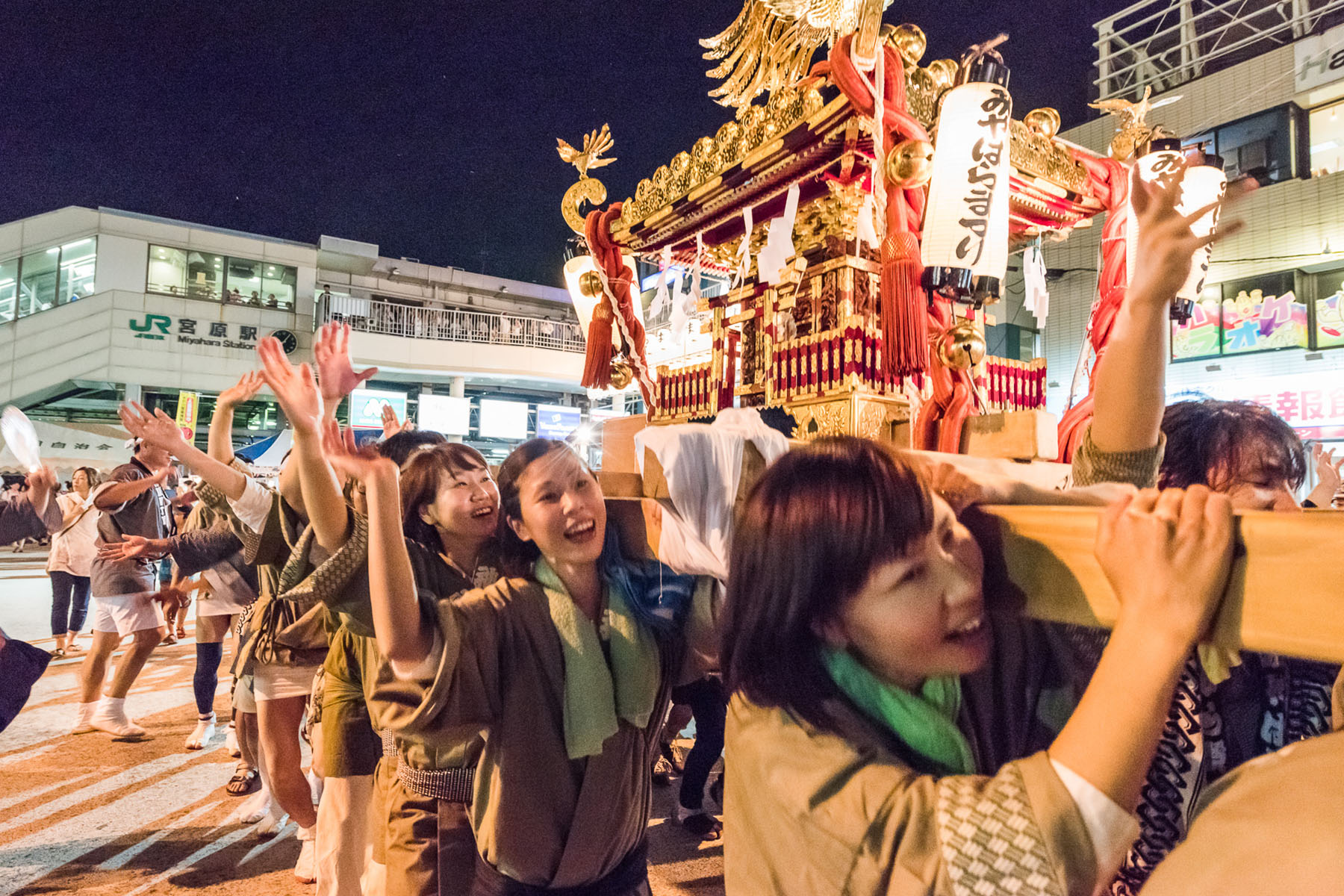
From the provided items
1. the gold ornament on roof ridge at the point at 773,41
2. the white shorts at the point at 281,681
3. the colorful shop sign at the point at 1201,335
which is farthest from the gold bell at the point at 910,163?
the colorful shop sign at the point at 1201,335

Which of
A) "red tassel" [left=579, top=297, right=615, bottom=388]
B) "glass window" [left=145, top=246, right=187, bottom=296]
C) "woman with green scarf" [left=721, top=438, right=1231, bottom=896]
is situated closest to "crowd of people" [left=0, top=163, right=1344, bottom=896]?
"woman with green scarf" [left=721, top=438, right=1231, bottom=896]

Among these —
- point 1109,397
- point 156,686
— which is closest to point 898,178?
point 1109,397

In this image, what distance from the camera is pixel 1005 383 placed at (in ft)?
19.4

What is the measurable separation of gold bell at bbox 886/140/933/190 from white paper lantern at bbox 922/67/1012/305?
0.55 ft

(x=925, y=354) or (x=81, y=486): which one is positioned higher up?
(x=925, y=354)

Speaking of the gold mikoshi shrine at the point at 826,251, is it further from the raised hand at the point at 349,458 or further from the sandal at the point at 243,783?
the sandal at the point at 243,783

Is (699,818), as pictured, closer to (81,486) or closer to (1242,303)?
(81,486)

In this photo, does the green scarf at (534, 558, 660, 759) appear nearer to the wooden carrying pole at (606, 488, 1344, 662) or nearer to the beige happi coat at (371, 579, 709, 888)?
the beige happi coat at (371, 579, 709, 888)

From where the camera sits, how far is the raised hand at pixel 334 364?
1874 millimetres

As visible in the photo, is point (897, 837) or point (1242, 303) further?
point (1242, 303)

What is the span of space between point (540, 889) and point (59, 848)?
3.34 meters

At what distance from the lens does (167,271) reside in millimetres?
19719

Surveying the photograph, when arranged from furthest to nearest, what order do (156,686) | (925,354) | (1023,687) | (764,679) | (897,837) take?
(156,686) → (925,354) → (1023,687) → (764,679) → (897,837)

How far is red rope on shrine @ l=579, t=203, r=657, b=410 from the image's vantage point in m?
7.42
